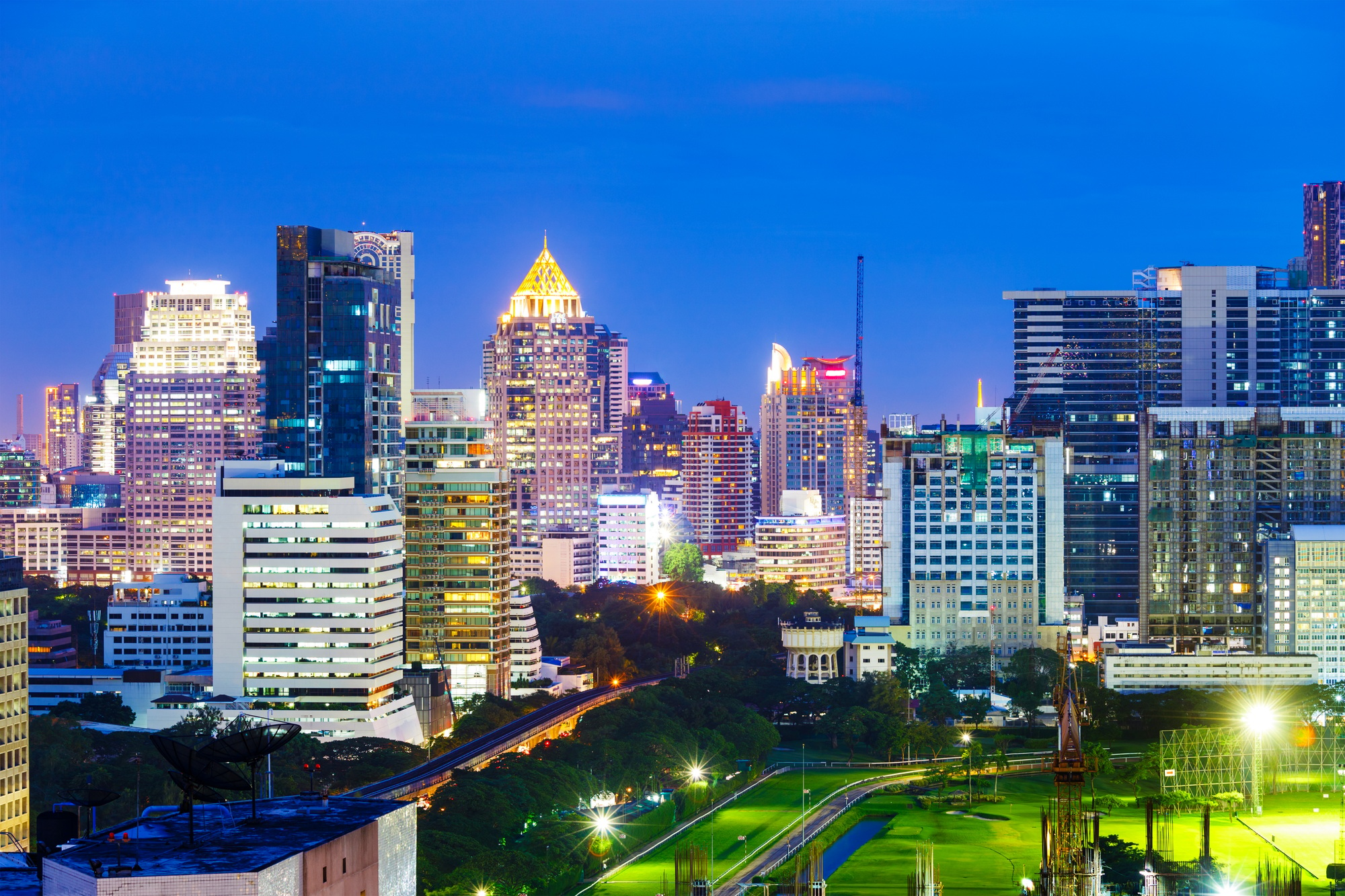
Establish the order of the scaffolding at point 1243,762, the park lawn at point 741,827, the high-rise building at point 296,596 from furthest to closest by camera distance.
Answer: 1. the high-rise building at point 296,596
2. the scaffolding at point 1243,762
3. the park lawn at point 741,827

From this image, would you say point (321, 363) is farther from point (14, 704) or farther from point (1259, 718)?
point (1259, 718)

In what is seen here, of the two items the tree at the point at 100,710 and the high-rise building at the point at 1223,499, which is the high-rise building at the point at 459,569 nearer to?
the tree at the point at 100,710

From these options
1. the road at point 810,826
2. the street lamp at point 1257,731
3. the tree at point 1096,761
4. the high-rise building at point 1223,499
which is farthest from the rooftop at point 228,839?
the high-rise building at point 1223,499

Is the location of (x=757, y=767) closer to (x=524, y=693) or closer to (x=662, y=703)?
(x=662, y=703)

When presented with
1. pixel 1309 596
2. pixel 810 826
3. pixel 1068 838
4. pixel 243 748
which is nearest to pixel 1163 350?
pixel 1309 596

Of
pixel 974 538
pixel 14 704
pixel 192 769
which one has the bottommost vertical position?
pixel 14 704

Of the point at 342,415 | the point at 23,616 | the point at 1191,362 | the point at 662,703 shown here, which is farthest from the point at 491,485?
the point at 1191,362
